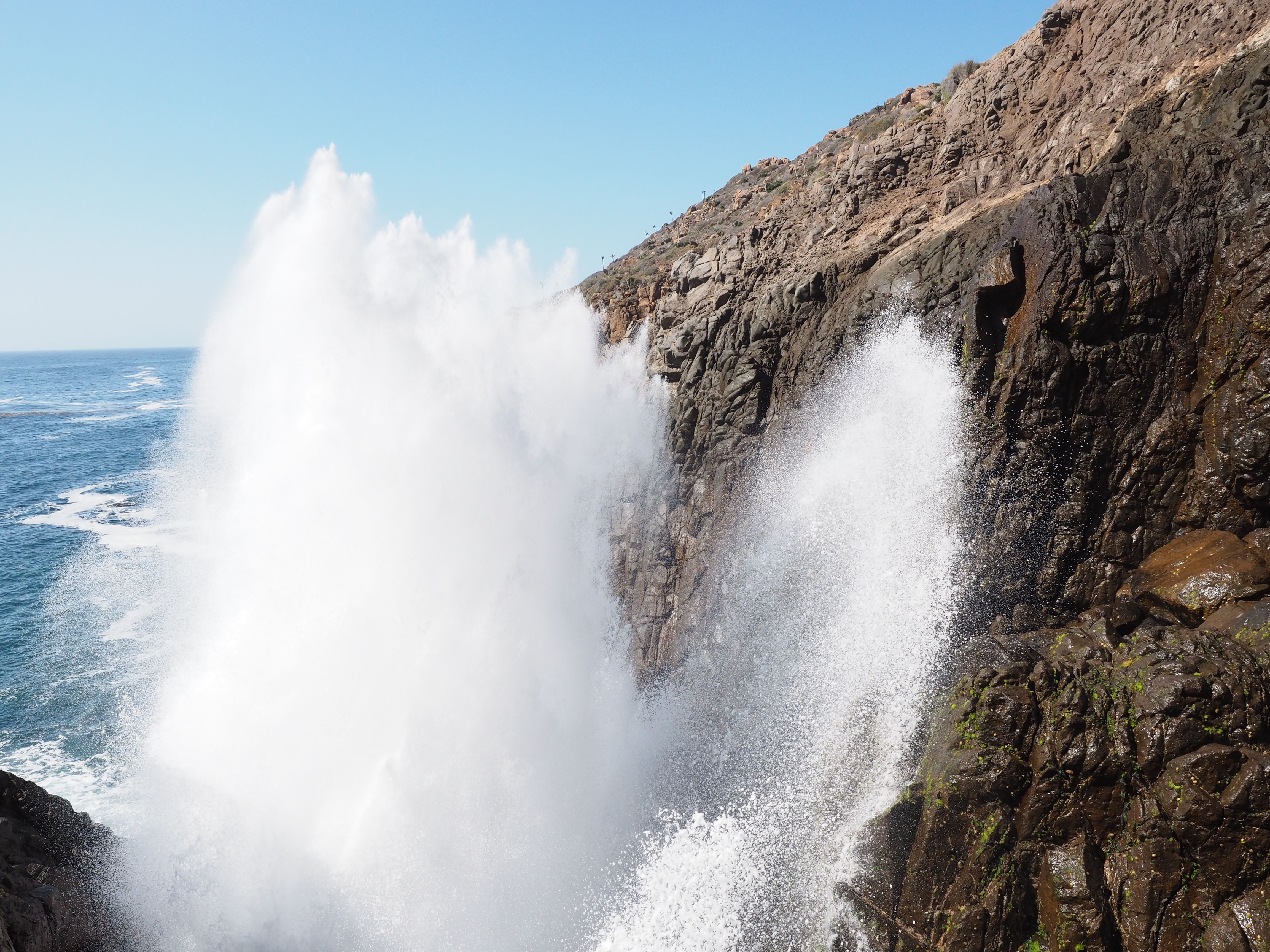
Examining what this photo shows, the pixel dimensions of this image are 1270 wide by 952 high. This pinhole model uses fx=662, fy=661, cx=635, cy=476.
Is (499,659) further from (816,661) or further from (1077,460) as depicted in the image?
(1077,460)

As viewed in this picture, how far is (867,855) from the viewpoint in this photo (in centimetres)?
1104

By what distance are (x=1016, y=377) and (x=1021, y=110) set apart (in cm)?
983

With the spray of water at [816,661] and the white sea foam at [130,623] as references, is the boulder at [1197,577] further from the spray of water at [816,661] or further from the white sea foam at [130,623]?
the white sea foam at [130,623]

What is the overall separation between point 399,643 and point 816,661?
39.4 feet

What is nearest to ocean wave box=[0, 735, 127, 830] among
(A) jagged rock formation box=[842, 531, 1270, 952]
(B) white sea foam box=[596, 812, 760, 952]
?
(B) white sea foam box=[596, 812, 760, 952]

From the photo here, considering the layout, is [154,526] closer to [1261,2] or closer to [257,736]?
[257,736]

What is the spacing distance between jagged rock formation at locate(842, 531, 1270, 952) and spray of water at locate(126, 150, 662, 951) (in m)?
6.77

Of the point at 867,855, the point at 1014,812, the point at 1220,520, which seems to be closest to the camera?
the point at 1014,812

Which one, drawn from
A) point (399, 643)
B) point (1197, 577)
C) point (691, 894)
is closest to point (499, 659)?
point (399, 643)

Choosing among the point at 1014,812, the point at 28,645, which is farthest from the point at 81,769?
the point at 1014,812

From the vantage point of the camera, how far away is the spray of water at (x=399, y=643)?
14164 millimetres

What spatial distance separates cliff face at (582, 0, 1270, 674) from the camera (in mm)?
12469

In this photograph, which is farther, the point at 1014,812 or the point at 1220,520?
the point at 1220,520

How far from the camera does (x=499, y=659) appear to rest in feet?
61.3
